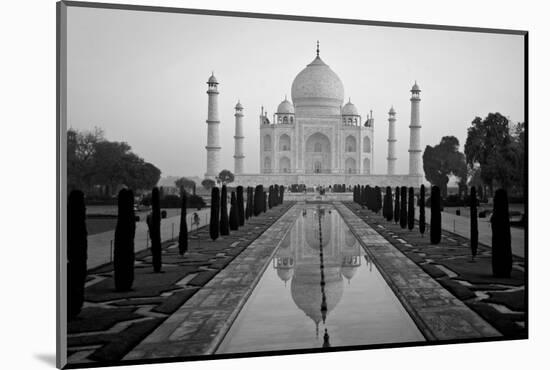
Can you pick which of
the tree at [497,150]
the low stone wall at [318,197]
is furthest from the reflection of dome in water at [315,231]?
the tree at [497,150]

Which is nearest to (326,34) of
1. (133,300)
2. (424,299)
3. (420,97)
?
(420,97)

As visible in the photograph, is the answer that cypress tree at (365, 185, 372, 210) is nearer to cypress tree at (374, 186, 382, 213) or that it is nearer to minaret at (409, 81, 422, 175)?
cypress tree at (374, 186, 382, 213)

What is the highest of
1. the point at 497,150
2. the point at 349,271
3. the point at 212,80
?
the point at 212,80

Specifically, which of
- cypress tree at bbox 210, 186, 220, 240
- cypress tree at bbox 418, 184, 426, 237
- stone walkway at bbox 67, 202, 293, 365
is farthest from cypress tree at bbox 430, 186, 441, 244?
cypress tree at bbox 210, 186, 220, 240

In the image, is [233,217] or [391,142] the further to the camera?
[233,217]

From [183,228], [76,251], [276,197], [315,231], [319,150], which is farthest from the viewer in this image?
[319,150]

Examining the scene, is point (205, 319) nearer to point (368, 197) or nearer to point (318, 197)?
point (368, 197)

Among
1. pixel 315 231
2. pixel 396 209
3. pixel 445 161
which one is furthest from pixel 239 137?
pixel 315 231

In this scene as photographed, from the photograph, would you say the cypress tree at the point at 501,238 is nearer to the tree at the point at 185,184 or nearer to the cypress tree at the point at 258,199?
the tree at the point at 185,184
